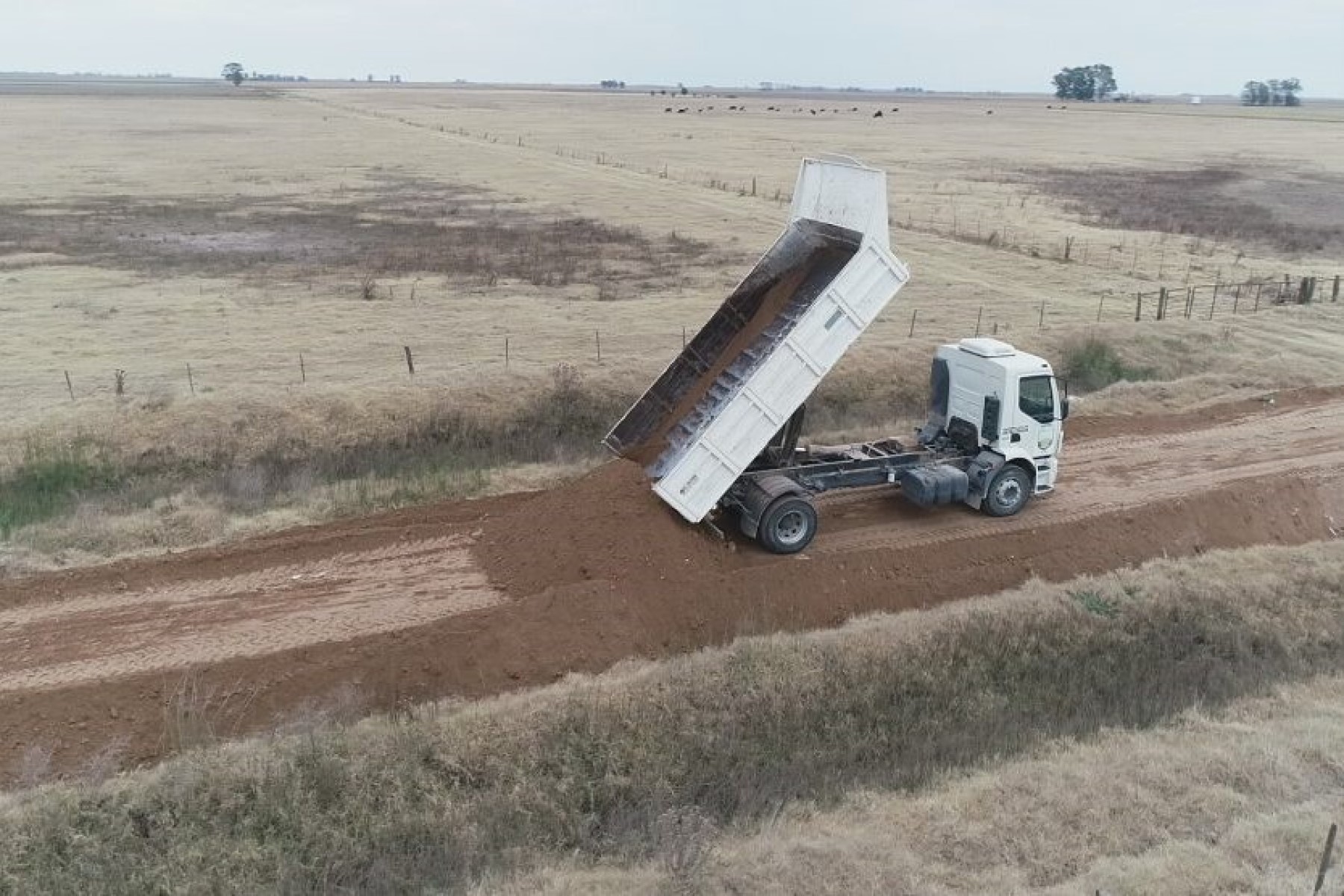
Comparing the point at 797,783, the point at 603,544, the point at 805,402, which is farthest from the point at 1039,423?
the point at 797,783

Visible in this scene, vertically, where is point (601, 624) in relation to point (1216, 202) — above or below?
below

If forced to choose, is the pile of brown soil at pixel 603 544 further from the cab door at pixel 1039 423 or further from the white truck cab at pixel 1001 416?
the cab door at pixel 1039 423

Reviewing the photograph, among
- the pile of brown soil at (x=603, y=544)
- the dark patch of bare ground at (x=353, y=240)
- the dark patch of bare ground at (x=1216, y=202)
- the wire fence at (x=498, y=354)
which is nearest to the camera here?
the pile of brown soil at (x=603, y=544)

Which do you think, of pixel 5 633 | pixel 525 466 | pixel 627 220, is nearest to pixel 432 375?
pixel 525 466

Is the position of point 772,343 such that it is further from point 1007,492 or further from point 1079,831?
point 1079,831

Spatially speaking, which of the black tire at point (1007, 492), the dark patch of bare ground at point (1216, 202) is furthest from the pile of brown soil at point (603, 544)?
the dark patch of bare ground at point (1216, 202)

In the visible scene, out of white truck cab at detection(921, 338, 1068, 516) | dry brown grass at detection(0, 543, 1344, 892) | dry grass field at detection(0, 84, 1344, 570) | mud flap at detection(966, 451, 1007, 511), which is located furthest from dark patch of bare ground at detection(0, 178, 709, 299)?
dry brown grass at detection(0, 543, 1344, 892)
